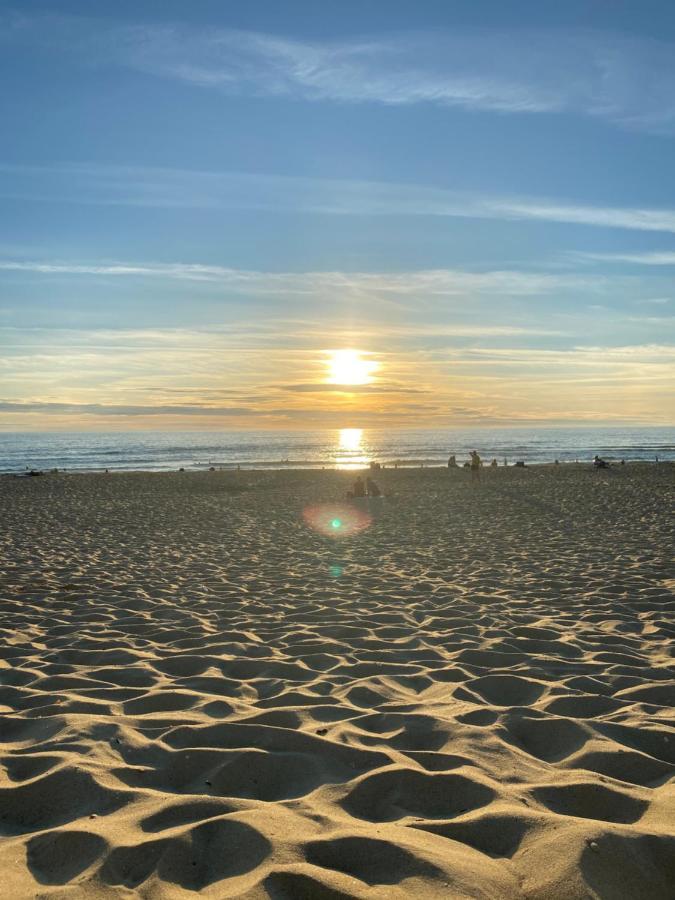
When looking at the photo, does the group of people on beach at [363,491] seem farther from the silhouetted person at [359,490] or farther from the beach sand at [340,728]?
the beach sand at [340,728]

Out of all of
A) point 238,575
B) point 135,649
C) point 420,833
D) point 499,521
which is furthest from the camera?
point 499,521

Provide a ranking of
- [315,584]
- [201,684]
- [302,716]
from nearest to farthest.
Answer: [302,716], [201,684], [315,584]

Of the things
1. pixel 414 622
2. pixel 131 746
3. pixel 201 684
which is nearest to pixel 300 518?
pixel 414 622

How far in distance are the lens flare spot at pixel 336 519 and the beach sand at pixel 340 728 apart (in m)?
4.02

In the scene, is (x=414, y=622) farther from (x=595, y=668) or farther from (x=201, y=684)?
(x=201, y=684)

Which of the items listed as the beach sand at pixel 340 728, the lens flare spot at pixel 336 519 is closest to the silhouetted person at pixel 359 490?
the lens flare spot at pixel 336 519

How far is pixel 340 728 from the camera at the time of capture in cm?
366

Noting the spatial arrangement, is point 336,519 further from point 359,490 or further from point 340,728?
point 340,728

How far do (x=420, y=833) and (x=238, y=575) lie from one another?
22.1 feet

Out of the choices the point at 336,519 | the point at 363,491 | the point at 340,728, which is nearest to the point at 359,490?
the point at 363,491

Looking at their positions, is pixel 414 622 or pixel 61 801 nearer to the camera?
pixel 61 801

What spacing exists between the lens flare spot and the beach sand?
13.2 feet

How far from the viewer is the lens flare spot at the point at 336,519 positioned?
13938 mm

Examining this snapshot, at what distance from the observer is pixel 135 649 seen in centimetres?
549
